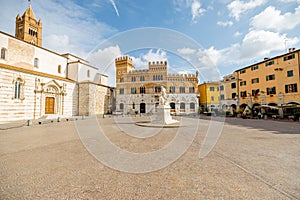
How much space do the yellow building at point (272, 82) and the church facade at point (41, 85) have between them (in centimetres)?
3129

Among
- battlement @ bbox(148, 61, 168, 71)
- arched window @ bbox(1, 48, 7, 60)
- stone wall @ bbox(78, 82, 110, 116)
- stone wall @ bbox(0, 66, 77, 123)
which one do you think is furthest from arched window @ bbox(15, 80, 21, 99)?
battlement @ bbox(148, 61, 168, 71)

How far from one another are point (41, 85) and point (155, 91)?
79.3 ft

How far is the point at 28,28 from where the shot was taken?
126 feet

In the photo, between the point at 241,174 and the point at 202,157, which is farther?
the point at 202,157

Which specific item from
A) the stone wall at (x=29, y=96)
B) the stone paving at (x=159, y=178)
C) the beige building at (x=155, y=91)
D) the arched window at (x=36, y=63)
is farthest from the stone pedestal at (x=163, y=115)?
the arched window at (x=36, y=63)

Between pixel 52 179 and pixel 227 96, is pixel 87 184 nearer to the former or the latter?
pixel 52 179

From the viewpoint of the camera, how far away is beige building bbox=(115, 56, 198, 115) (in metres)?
37.5

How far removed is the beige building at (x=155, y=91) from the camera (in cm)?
3753

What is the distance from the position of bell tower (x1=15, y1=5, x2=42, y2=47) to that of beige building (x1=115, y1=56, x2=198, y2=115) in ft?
90.2

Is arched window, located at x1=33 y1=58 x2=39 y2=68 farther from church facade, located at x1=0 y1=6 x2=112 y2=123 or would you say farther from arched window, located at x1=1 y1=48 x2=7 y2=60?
arched window, located at x1=1 y1=48 x2=7 y2=60

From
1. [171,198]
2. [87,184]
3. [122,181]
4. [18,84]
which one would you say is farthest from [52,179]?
[18,84]

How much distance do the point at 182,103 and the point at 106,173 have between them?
115ft

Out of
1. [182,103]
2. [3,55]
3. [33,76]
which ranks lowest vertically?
[182,103]

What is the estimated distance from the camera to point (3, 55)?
806 inches
